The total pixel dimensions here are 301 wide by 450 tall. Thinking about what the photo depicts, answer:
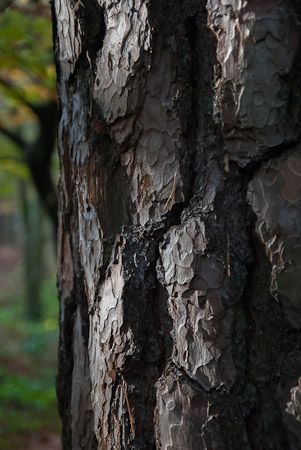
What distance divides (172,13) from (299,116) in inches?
13.3

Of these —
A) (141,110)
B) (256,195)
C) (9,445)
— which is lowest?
(9,445)

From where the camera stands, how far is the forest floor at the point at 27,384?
193 inches

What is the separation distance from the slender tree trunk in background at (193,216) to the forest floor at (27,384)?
14.0 feet

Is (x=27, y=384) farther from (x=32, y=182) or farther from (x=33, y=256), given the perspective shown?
(x=33, y=256)

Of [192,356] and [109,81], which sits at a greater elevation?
[109,81]

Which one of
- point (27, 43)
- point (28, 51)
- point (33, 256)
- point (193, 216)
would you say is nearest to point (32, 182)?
point (28, 51)

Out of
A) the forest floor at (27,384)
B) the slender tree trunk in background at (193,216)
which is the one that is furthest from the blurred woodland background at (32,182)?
the slender tree trunk in background at (193,216)

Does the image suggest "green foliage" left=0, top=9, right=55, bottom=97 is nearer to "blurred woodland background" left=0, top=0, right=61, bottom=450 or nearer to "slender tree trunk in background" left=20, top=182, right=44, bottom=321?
"blurred woodland background" left=0, top=0, right=61, bottom=450

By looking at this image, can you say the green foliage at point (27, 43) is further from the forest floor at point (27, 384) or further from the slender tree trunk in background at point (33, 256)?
the slender tree trunk in background at point (33, 256)

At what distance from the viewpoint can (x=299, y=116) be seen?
85 centimetres

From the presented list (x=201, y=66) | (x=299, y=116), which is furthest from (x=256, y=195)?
(x=201, y=66)

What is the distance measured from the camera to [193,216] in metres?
0.93

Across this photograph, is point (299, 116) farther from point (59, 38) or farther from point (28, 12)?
point (28, 12)

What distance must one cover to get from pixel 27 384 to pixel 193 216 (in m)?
6.39
